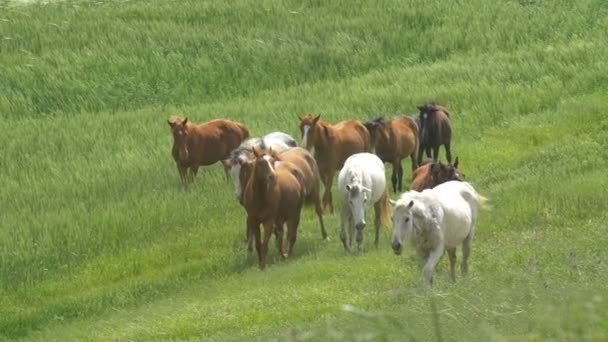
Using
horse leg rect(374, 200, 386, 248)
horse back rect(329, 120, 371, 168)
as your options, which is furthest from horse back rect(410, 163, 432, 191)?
horse back rect(329, 120, 371, 168)

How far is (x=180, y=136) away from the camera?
26000mm

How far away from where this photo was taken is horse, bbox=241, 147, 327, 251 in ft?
69.6

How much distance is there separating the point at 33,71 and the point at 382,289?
81.4 feet

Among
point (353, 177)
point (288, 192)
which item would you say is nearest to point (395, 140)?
point (288, 192)

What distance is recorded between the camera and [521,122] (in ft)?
98.8

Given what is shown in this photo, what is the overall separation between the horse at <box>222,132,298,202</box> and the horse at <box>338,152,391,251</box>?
81.3 inches

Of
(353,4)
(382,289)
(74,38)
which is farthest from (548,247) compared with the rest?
(353,4)

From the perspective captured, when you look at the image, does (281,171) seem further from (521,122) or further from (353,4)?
(353,4)

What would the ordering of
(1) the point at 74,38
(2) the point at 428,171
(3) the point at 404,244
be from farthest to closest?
(1) the point at 74,38 → (2) the point at 428,171 → (3) the point at 404,244

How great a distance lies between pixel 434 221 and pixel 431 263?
50 cm

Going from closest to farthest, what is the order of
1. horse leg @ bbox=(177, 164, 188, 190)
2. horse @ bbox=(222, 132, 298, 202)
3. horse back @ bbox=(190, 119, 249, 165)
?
horse @ bbox=(222, 132, 298, 202), horse leg @ bbox=(177, 164, 188, 190), horse back @ bbox=(190, 119, 249, 165)

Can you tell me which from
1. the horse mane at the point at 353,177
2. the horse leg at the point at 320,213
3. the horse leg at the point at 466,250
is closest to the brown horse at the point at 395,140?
the horse leg at the point at 320,213

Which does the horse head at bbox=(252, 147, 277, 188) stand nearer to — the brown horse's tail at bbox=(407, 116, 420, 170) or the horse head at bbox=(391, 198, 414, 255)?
the horse head at bbox=(391, 198, 414, 255)

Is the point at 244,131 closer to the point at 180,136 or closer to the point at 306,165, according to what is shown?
the point at 180,136
